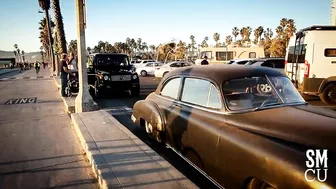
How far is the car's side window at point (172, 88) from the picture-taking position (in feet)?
14.5

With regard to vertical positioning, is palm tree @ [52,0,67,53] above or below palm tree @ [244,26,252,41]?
below

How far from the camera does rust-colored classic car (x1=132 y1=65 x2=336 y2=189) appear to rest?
2218mm

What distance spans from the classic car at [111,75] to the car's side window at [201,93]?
24.0ft

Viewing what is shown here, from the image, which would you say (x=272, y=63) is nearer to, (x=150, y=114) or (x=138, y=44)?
(x=150, y=114)

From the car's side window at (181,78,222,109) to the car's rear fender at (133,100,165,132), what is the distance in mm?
633

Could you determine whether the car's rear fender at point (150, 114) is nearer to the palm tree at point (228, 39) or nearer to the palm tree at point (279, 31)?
the palm tree at point (279, 31)

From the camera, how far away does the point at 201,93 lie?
377cm

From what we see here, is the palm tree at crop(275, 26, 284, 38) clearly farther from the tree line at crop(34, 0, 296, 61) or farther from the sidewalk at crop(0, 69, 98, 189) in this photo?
the sidewalk at crop(0, 69, 98, 189)

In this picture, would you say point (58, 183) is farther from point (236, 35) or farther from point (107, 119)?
point (236, 35)

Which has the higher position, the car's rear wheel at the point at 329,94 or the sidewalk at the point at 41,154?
the car's rear wheel at the point at 329,94

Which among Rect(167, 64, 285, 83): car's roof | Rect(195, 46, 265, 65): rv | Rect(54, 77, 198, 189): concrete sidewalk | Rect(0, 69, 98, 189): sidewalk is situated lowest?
Rect(0, 69, 98, 189): sidewalk

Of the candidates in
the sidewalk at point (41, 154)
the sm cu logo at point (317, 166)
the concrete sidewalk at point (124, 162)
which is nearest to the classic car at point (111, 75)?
the sidewalk at point (41, 154)

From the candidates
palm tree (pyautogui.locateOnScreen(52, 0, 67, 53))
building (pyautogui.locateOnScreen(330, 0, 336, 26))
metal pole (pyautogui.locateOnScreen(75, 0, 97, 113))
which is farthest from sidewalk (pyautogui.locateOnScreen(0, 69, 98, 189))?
building (pyautogui.locateOnScreen(330, 0, 336, 26))

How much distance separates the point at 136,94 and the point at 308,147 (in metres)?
9.95
